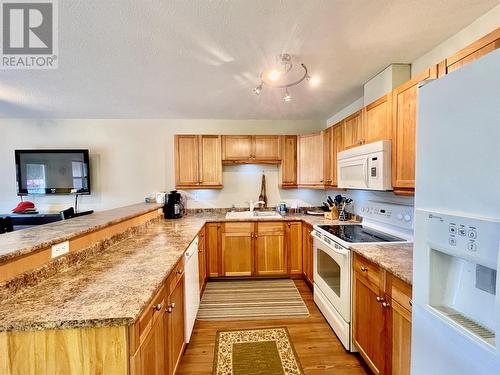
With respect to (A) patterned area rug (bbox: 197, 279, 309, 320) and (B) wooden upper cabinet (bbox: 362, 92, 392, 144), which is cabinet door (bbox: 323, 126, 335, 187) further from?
(A) patterned area rug (bbox: 197, 279, 309, 320)

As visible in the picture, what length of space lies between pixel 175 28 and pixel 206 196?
Result: 2.59m

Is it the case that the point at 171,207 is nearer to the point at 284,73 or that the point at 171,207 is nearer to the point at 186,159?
the point at 186,159

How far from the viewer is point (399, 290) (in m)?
1.33

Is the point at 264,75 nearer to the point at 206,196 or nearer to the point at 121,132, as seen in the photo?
the point at 206,196

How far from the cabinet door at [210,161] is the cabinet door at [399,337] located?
2.66 meters

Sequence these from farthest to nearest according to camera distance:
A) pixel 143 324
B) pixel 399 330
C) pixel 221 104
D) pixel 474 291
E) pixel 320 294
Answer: pixel 221 104, pixel 320 294, pixel 399 330, pixel 143 324, pixel 474 291

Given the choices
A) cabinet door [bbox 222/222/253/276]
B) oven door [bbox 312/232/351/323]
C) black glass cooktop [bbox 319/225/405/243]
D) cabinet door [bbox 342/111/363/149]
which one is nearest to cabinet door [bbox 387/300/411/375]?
oven door [bbox 312/232/351/323]

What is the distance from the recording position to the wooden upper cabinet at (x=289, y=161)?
3.60 meters

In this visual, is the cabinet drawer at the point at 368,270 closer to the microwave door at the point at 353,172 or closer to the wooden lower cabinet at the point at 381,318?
the wooden lower cabinet at the point at 381,318

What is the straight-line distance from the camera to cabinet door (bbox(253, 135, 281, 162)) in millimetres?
3568

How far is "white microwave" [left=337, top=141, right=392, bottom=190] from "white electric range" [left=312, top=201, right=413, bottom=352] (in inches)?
12.7

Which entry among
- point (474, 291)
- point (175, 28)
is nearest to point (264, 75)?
point (175, 28)

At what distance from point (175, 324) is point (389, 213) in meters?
2.02

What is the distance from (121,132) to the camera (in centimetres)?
373
